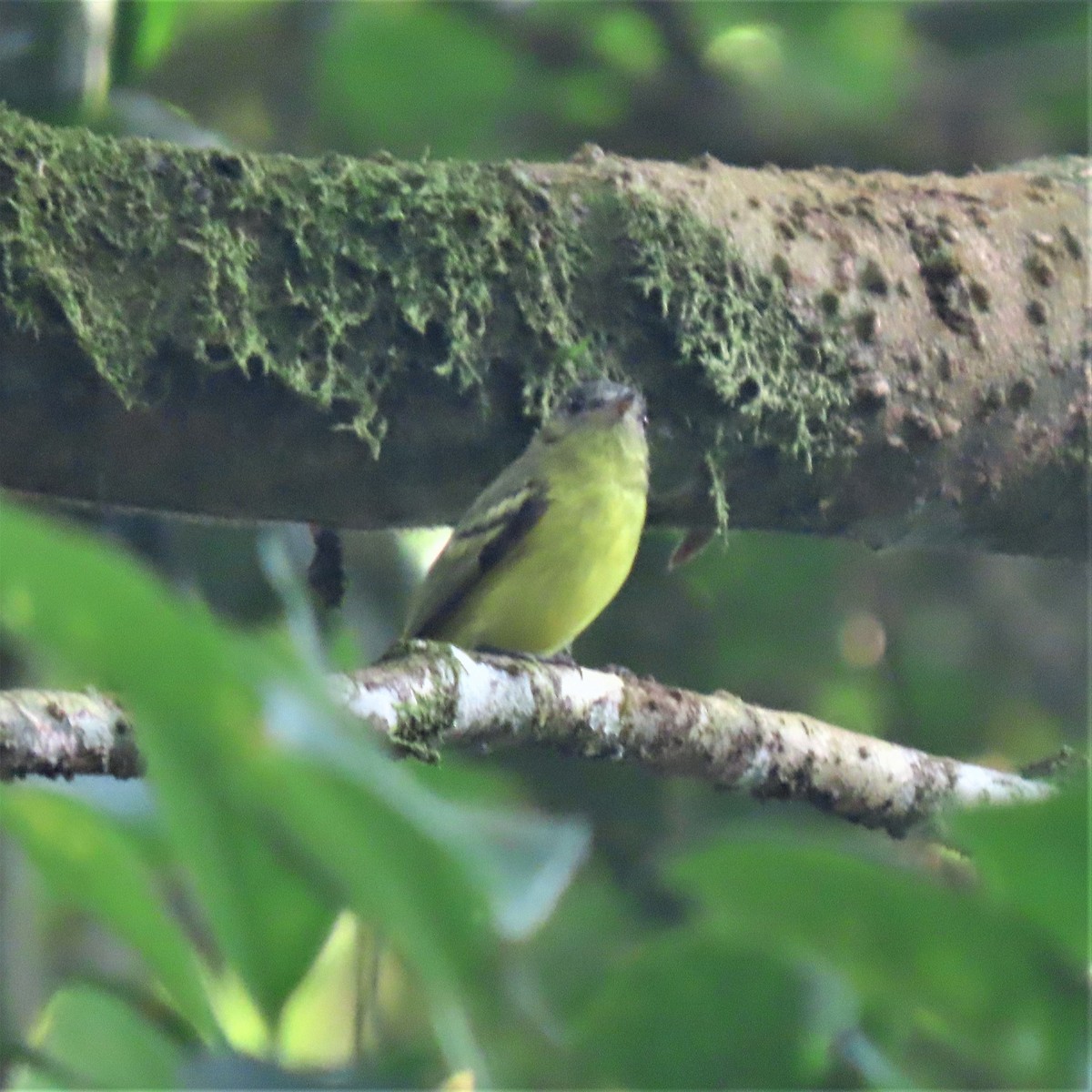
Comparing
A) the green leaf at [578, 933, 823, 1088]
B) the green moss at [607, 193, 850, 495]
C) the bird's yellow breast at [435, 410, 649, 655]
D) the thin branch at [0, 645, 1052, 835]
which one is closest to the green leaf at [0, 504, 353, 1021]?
the green leaf at [578, 933, 823, 1088]

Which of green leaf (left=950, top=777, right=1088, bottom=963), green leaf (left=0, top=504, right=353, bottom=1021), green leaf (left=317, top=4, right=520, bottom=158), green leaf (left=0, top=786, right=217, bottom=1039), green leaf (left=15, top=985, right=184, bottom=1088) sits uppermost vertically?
green leaf (left=317, top=4, right=520, bottom=158)

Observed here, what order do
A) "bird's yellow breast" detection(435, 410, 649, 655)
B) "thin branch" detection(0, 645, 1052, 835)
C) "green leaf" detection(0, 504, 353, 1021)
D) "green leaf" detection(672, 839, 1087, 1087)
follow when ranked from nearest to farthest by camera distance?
"green leaf" detection(0, 504, 353, 1021)
"green leaf" detection(672, 839, 1087, 1087)
"thin branch" detection(0, 645, 1052, 835)
"bird's yellow breast" detection(435, 410, 649, 655)

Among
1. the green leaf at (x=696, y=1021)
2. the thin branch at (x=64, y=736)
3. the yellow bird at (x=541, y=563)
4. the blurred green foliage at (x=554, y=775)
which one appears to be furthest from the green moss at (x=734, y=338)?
the green leaf at (x=696, y=1021)

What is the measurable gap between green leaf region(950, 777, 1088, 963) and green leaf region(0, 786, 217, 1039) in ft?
1.38

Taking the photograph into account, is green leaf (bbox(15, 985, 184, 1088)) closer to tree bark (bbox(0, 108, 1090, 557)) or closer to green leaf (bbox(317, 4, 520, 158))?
tree bark (bbox(0, 108, 1090, 557))

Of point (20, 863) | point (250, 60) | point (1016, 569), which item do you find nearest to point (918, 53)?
point (1016, 569)

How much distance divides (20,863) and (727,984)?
10.4 feet

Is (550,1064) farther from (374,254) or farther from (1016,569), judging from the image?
(1016,569)

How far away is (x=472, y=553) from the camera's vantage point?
3.65 metres

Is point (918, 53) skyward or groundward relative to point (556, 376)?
skyward

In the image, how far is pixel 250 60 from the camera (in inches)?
250

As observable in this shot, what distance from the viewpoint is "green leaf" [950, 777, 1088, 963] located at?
0.62 meters

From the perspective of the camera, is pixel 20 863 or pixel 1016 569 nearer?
pixel 20 863

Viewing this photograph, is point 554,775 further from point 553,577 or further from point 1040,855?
point 1040,855
